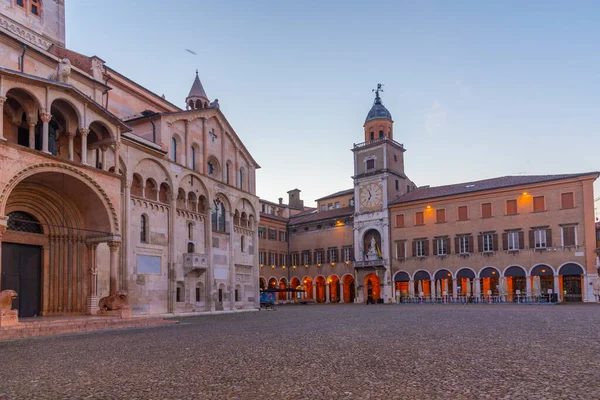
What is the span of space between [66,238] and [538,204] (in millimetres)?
39034

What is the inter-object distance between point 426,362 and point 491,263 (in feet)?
136

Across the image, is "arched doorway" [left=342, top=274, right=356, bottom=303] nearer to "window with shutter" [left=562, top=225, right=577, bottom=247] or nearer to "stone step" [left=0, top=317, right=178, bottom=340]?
"window with shutter" [left=562, top=225, right=577, bottom=247]

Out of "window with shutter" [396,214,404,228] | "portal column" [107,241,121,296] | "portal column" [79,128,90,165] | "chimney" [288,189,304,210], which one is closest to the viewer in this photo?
"portal column" [79,128,90,165]

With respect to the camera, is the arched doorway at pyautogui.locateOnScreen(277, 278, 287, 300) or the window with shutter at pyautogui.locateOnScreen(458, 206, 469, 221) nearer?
the window with shutter at pyautogui.locateOnScreen(458, 206, 469, 221)

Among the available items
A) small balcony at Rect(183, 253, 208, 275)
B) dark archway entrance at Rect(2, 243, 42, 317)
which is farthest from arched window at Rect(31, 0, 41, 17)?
small balcony at Rect(183, 253, 208, 275)

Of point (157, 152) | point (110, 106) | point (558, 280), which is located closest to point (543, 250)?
point (558, 280)

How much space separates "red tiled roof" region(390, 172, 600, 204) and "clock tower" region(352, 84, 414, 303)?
77.0 inches

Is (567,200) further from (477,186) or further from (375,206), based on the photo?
(375,206)

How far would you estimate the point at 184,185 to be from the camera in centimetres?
3366

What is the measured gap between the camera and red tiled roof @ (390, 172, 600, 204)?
47.2 metres

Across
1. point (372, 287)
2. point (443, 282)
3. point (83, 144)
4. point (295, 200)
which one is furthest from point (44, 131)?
point (295, 200)

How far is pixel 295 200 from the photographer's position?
7781cm

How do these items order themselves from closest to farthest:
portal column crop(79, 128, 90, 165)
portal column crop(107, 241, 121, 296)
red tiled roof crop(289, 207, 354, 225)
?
portal column crop(79, 128, 90, 165) → portal column crop(107, 241, 121, 296) → red tiled roof crop(289, 207, 354, 225)

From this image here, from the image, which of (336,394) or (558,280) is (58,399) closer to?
(336,394)
